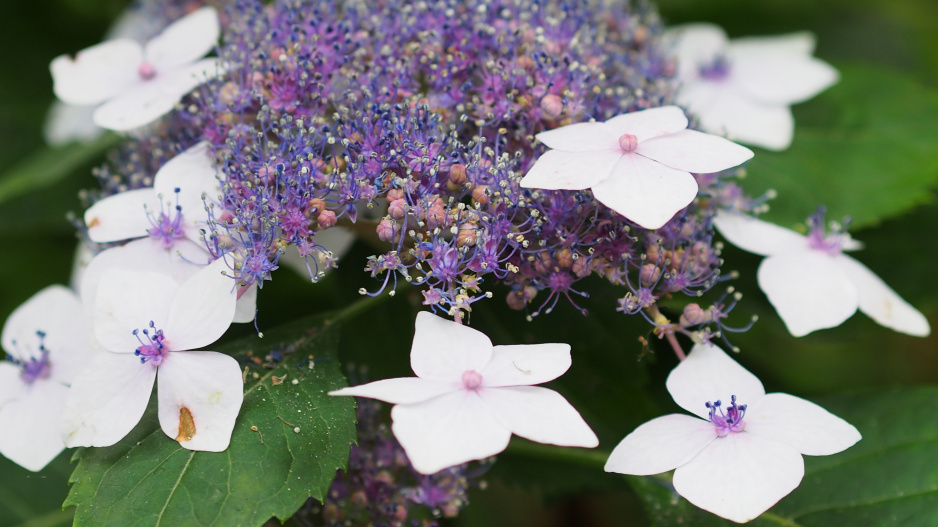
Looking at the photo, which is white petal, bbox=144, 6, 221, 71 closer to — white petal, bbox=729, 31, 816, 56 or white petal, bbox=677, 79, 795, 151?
white petal, bbox=677, 79, 795, 151

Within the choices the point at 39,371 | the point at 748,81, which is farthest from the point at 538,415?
the point at 748,81

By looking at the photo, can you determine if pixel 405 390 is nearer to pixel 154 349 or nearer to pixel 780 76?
pixel 154 349

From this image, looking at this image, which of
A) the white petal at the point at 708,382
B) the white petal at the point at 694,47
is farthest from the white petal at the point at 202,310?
the white petal at the point at 694,47

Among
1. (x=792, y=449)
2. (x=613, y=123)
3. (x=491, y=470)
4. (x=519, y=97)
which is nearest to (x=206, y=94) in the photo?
(x=519, y=97)

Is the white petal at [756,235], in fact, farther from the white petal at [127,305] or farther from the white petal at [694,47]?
the white petal at [127,305]

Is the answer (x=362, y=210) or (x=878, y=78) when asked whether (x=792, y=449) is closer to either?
(x=362, y=210)
